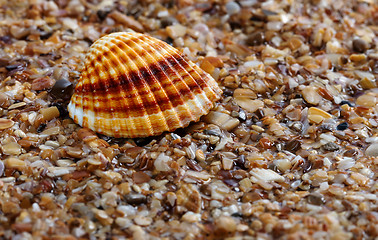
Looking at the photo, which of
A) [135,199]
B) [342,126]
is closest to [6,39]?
[135,199]

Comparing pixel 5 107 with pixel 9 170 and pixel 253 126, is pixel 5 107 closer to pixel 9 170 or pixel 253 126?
pixel 9 170

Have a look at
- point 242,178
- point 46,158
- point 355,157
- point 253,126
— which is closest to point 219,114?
point 253,126

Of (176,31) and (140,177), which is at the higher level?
(176,31)

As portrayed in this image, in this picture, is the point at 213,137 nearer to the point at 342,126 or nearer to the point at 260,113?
the point at 260,113

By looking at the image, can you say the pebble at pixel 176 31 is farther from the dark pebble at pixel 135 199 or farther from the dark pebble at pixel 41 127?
the dark pebble at pixel 135 199

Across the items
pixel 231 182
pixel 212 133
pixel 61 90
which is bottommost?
pixel 231 182

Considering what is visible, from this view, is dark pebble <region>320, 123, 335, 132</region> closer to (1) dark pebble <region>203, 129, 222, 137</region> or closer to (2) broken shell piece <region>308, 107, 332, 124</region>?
(2) broken shell piece <region>308, 107, 332, 124</region>

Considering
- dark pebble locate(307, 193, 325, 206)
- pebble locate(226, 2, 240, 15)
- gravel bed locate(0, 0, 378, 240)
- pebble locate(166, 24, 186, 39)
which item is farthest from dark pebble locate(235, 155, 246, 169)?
pebble locate(226, 2, 240, 15)
